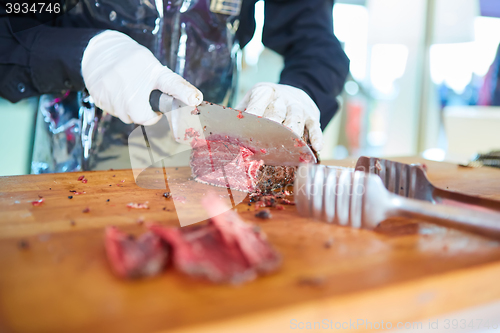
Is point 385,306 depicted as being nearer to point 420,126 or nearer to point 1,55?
point 1,55

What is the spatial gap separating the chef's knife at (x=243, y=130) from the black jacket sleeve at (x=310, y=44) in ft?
3.12

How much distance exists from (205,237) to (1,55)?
185 cm

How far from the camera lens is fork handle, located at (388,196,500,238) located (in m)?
0.99

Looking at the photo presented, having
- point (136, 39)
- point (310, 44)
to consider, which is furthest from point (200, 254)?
point (310, 44)

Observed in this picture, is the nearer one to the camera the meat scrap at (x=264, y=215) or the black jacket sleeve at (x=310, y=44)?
the meat scrap at (x=264, y=215)

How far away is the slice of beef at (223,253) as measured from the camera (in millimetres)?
755

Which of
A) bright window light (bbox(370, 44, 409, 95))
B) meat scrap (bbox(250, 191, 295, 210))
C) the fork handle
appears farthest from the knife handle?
bright window light (bbox(370, 44, 409, 95))

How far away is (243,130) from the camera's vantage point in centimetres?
154

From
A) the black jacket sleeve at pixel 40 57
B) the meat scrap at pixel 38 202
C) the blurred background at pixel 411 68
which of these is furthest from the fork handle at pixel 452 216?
the blurred background at pixel 411 68

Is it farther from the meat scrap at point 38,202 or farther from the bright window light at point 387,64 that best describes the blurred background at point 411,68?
the meat scrap at point 38,202

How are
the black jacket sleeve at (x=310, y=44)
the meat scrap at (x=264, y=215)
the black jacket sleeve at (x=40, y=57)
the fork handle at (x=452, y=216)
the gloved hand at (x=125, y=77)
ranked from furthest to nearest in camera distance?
the black jacket sleeve at (x=310, y=44)
the black jacket sleeve at (x=40, y=57)
the gloved hand at (x=125, y=77)
the meat scrap at (x=264, y=215)
the fork handle at (x=452, y=216)

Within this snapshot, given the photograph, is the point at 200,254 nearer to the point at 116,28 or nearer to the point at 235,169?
the point at 235,169

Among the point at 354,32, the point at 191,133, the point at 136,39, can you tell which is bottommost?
the point at 191,133

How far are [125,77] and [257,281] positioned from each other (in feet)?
4.47
